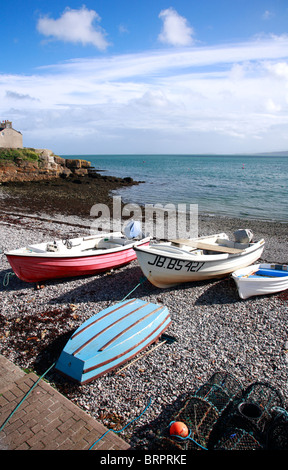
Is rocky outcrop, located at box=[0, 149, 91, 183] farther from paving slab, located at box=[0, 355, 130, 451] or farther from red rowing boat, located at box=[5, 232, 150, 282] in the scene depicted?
paving slab, located at box=[0, 355, 130, 451]

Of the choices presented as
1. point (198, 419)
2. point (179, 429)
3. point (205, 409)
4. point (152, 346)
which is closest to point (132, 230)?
point (152, 346)

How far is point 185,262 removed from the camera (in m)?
9.86

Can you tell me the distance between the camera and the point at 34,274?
10.2 metres

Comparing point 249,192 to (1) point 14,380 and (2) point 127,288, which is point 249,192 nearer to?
(2) point 127,288

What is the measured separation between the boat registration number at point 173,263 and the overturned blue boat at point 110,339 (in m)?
1.96

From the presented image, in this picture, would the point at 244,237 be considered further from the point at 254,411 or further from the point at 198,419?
the point at 198,419

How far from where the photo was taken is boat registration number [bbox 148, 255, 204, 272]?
9.66 m

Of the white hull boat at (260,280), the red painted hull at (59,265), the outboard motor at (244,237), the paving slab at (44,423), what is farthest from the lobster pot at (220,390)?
the outboard motor at (244,237)

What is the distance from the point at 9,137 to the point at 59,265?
44.4m

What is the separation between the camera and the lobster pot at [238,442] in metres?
4.54

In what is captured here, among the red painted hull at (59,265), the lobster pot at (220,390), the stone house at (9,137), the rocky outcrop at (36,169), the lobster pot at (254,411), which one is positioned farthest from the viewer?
the stone house at (9,137)

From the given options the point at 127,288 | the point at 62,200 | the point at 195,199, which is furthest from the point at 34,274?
the point at 195,199

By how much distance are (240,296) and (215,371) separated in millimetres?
3679

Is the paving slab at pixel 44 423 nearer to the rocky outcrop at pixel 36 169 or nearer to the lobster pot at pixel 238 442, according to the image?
the lobster pot at pixel 238 442
